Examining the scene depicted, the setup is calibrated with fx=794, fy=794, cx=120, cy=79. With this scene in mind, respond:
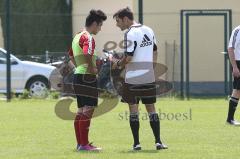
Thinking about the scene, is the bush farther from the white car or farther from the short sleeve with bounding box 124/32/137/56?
the short sleeve with bounding box 124/32/137/56

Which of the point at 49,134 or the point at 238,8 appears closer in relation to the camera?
the point at 49,134

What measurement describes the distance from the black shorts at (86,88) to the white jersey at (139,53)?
466mm

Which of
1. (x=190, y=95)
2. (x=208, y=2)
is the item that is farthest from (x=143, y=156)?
→ (x=208, y=2)

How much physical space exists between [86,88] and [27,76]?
12689mm

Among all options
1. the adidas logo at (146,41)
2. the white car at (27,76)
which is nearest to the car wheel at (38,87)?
the white car at (27,76)

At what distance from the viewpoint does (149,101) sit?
1079 cm

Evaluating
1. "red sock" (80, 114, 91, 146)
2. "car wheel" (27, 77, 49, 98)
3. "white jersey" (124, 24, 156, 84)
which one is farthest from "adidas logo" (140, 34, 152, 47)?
"car wheel" (27, 77, 49, 98)

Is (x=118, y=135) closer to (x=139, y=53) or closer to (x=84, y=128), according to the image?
(x=84, y=128)

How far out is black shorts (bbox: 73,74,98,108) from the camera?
10734 millimetres

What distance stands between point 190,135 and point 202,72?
12.4 metres

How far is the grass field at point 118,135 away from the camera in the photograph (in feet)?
33.6

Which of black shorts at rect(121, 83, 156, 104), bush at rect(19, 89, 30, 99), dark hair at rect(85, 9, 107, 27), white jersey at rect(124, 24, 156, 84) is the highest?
dark hair at rect(85, 9, 107, 27)

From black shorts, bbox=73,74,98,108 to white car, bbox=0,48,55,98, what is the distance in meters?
11.8

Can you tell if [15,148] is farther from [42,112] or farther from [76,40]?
[42,112]
